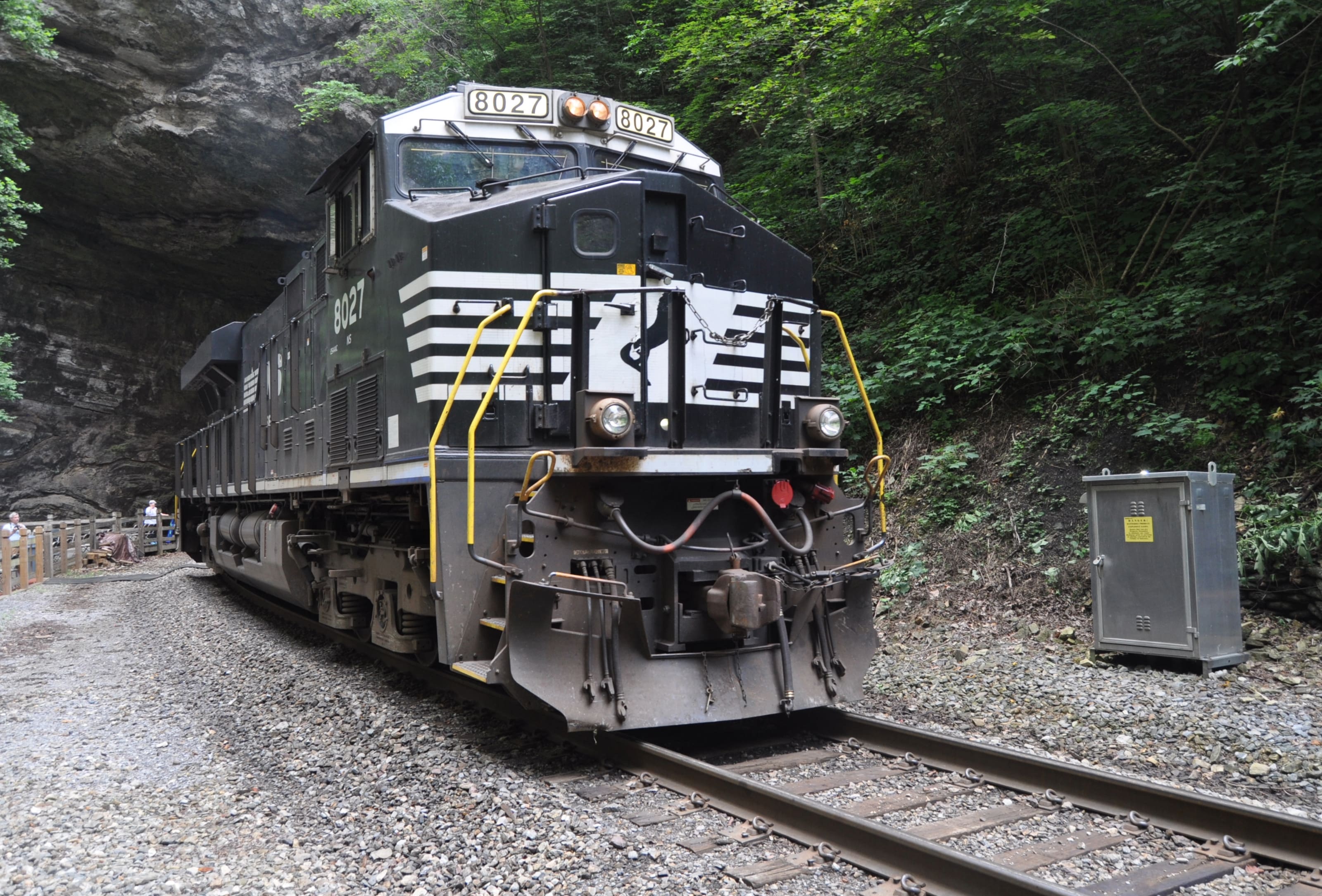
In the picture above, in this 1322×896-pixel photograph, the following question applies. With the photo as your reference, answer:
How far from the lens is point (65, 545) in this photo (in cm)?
1716

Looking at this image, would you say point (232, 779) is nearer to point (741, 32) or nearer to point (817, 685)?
point (817, 685)

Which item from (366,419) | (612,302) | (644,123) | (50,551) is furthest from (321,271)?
(50,551)

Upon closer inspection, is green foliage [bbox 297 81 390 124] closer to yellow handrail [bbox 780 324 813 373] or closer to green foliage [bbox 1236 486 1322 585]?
yellow handrail [bbox 780 324 813 373]

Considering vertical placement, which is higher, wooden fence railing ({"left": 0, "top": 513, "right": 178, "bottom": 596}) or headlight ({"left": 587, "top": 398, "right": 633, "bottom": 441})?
headlight ({"left": 587, "top": 398, "right": 633, "bottom": 441})

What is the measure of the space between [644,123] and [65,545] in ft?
52.5

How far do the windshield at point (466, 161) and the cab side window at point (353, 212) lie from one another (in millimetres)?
307

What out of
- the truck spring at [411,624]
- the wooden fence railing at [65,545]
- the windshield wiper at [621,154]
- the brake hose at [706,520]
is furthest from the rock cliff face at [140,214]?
the brake hose at [706,520]

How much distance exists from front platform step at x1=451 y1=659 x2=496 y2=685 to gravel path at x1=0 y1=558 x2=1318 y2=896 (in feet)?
1.52

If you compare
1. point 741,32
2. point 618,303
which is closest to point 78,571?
point 741,32

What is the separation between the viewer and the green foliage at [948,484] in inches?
346

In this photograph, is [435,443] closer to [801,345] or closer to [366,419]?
[366,419]

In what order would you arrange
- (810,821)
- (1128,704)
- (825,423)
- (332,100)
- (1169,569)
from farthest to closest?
(332,100) → (1169,569) → (825,423) → (1128,704) → (810,821)

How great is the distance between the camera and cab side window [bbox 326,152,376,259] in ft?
18.9

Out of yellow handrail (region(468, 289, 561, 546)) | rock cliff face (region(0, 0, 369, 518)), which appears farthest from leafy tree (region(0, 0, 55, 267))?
yellow handrail (region(468, 289, 561, 546))
